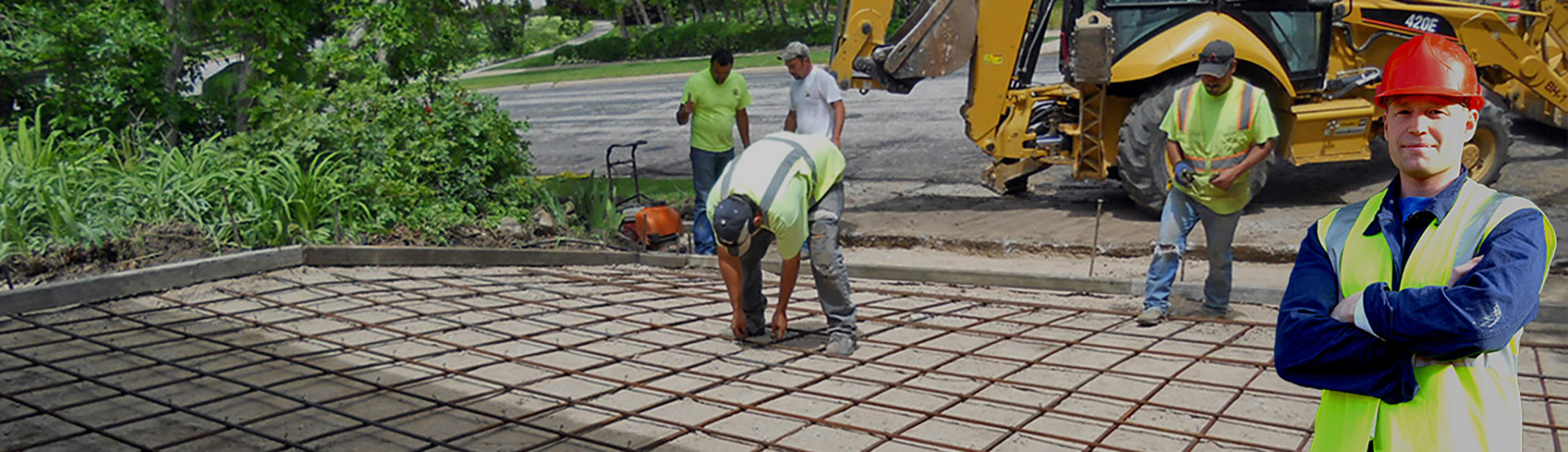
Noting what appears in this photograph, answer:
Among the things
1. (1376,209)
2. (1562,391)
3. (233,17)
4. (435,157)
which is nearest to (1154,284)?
(1562,391)

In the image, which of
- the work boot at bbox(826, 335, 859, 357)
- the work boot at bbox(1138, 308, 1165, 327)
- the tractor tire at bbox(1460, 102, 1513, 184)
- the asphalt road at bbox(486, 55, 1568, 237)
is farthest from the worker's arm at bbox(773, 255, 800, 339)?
the tractor tire at bbox(1460, 102, 1513, 184)

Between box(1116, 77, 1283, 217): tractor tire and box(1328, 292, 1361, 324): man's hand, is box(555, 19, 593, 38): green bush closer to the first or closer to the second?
box(1116, 77, 1283, 217): tractor tire

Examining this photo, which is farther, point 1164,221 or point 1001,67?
point 1001,67

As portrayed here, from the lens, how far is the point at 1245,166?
485cm

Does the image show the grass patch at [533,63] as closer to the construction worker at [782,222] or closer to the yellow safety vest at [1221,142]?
the construction worker at [782,222]

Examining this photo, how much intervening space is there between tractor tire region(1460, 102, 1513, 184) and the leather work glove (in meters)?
3.76

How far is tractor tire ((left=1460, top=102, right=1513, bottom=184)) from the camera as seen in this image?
7.74m

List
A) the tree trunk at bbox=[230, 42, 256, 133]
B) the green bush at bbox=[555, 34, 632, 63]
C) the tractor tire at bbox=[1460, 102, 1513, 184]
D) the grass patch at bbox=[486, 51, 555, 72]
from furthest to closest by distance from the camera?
the grass patch at bbox=[486, 51, 555, 72]
the green bush at bbox=[555, 34, 632, 63]
the tree trunk at bbox=[230, 42, 256, 133]
the tractor tire at bbox=[1460, 102, 1513, 184]

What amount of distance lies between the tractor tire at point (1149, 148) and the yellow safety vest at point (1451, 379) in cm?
570

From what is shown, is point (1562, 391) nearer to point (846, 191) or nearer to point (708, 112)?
point (708, 112)

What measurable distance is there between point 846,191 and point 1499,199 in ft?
25.2

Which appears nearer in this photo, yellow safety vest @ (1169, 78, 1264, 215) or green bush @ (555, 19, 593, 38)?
yellow safety vest @ (1169, 78, 1264, 215)

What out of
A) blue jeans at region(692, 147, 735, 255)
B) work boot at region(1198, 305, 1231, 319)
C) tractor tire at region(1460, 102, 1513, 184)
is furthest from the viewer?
tractor tire at region(1460, 102, 1513, 184)

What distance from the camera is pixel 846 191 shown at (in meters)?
9.41
